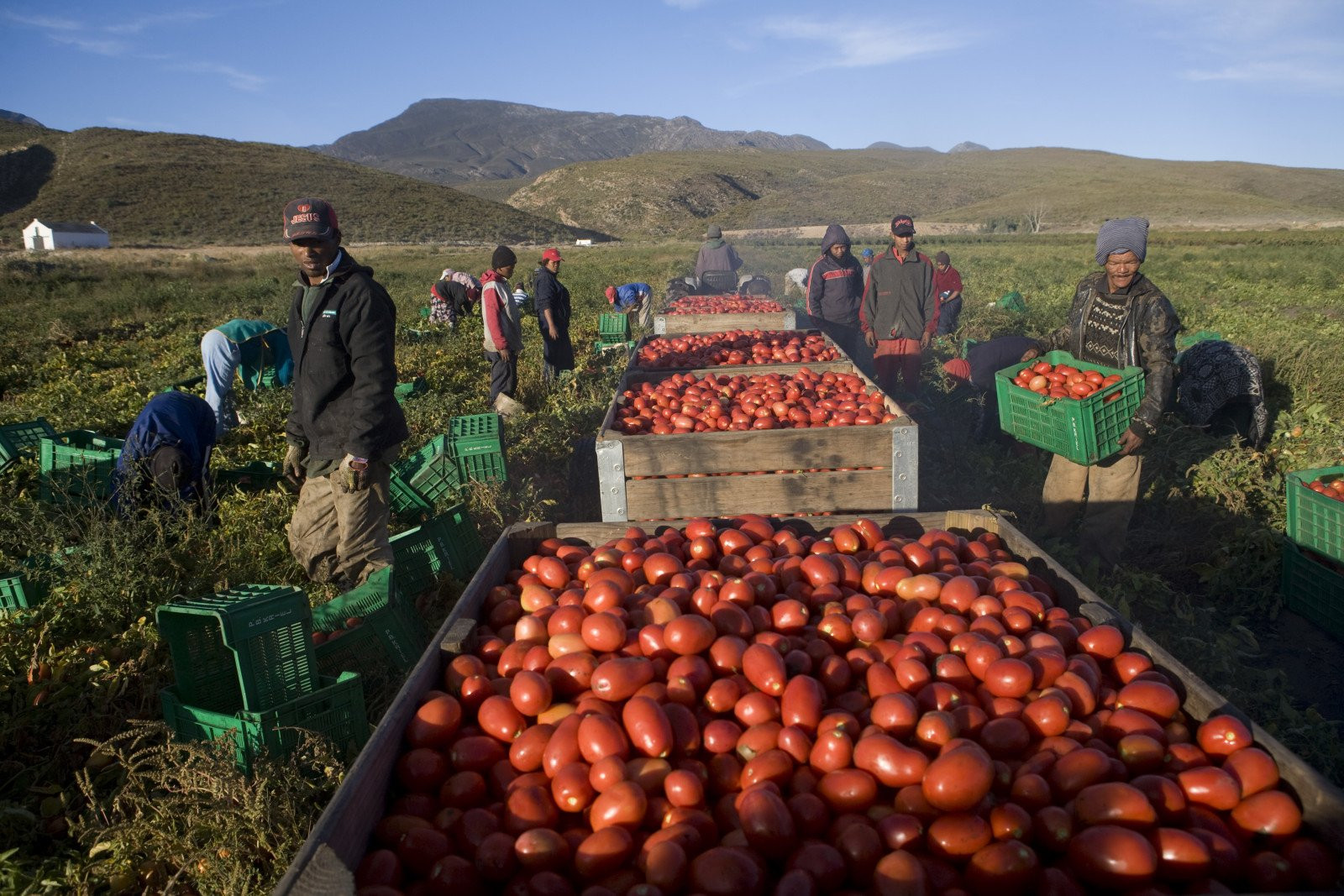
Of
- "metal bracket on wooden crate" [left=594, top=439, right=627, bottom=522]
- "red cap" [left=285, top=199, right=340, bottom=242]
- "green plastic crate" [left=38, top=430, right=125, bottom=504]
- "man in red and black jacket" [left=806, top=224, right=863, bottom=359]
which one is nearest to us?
"red cap" [left=285, top=199, right=340, bottom=242]

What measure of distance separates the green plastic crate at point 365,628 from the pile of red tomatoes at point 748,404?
183 cm

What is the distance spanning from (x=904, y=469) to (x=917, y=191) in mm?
99240

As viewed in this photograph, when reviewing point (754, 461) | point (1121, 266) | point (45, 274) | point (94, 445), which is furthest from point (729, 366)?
point (45, 274)

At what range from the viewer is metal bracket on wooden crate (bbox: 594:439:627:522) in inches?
176

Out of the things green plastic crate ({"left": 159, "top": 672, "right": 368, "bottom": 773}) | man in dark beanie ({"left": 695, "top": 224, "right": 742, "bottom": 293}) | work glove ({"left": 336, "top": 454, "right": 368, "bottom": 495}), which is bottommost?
green plastic crate ({"left": 159, "top": 672, "right": 368, "bottom": 773})

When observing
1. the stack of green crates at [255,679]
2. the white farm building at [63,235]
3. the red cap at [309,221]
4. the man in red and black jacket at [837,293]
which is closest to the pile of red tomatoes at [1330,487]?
the stack of green crates at [255,679]

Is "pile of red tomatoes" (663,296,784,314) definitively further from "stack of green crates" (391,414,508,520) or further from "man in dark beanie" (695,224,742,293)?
"stack of green crates" (391,414,508,520)

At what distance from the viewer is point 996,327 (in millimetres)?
13453

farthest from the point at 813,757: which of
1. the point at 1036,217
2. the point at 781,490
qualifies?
the point at 1036,217

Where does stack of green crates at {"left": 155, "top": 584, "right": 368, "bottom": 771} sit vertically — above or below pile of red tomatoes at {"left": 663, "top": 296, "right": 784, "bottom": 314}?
below

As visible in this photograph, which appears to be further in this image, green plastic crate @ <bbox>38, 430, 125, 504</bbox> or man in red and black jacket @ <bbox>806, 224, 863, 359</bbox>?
man in red and black jacket @ <bbox>806, 224, 863, 359</bbox>

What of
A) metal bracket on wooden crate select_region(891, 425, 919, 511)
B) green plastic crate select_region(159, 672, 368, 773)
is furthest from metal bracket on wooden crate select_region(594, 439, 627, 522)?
green plastic crate select_region(159, 672, 368, 773)

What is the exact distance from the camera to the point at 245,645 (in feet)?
9.21

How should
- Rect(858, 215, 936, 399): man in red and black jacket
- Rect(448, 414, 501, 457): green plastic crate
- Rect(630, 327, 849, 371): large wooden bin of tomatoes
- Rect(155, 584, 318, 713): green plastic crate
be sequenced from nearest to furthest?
Rect(155, 584, 318, 713): green plastic crate
Rect(448, 414, 501, 457): green plastic crate
Rect(630, 327, 849, 371): large wooden bin of tomatoes
Rect(858, 215, 936, 399): man in red and black jacket
